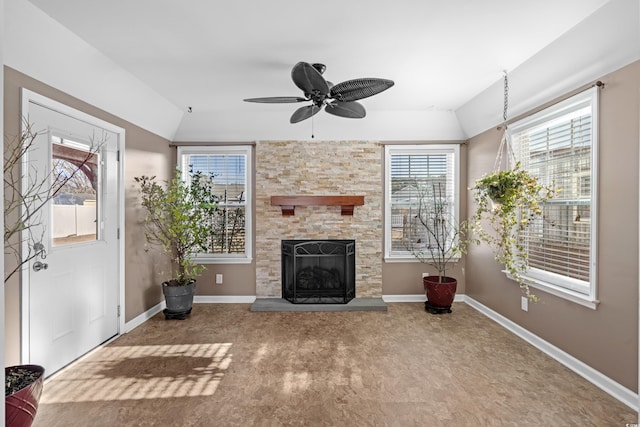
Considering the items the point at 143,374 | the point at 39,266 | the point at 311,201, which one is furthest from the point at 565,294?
the point at 39,266

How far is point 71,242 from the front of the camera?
2.82m

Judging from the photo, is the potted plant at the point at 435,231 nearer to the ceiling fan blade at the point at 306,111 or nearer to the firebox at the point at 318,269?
the firebox at the point at 318,269

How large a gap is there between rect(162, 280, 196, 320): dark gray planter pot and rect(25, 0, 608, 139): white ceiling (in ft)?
7.24

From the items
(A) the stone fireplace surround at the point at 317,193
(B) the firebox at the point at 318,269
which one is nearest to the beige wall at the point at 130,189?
(A) the stone fireplace surround at the point at 317,193

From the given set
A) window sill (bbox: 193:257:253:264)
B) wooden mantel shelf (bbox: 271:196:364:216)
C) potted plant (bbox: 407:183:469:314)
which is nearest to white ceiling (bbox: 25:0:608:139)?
wooden mantel shelf (bbox: 271:196:364:216)

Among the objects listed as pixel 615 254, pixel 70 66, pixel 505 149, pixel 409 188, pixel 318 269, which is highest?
pixel 70 66

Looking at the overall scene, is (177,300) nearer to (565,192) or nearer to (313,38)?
(313,38)

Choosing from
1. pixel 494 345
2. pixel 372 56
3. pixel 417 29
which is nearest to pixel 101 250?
pixel 372 56

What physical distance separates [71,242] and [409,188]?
3902 mm

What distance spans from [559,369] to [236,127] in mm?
4289

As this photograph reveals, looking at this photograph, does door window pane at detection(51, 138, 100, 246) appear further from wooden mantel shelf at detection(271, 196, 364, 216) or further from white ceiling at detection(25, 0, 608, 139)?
wooden mantel shelf at detection(271, 196, 364, 216)

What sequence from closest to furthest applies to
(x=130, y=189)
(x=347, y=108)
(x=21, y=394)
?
(x=21, y=394)
(x=347, y=108)
(x=130, y=189)

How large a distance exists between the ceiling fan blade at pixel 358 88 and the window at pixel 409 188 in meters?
2.12

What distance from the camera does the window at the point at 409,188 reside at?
469 centimetres
